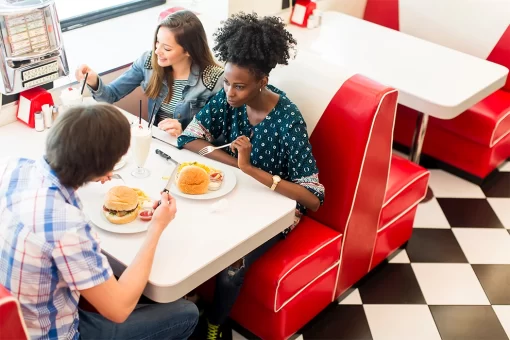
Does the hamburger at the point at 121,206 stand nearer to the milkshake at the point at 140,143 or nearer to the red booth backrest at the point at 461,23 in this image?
the milkshake at the point at 140,143

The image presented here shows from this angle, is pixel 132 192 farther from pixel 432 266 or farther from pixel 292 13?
pixel 292 13

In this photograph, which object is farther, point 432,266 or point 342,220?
point 432,266

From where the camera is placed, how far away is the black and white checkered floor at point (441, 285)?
2598 millimetres

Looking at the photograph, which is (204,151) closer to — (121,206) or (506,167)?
(121,206)

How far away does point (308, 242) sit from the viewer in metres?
2.33

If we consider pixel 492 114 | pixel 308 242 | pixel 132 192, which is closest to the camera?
pixel 132 192

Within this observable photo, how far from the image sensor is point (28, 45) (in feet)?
7.59

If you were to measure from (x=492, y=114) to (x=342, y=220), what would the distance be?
52.7 inches

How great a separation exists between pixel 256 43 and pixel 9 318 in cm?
117

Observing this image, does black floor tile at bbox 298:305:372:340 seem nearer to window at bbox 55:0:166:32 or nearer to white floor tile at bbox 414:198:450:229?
white floor tile at bbox 414:198:450:229

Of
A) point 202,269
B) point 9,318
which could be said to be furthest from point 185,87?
point 9,318

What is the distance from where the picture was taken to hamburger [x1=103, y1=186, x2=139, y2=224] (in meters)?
1.86

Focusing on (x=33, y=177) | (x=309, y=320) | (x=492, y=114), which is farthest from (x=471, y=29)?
(x=33, y=177)

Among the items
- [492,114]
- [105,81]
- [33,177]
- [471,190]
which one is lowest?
[471,190]
